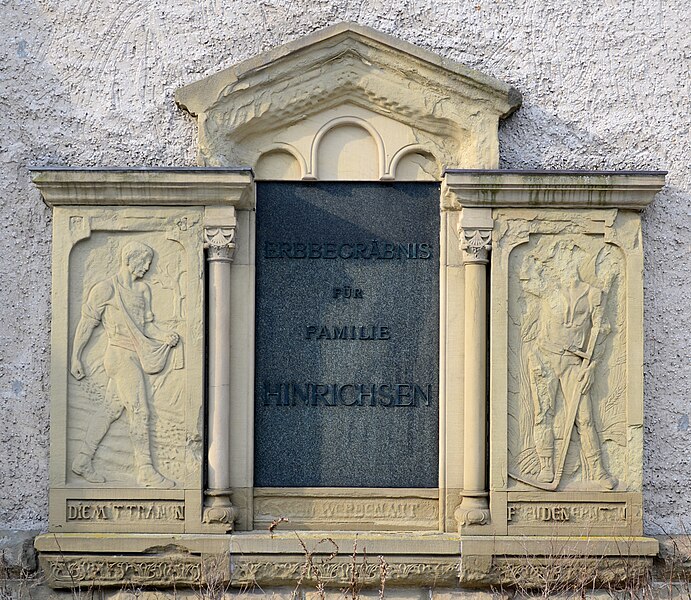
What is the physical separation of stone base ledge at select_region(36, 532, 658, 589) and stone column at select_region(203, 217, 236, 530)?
0.33 metres

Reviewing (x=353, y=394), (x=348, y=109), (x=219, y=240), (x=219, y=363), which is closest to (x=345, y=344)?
(x=353, y=394)

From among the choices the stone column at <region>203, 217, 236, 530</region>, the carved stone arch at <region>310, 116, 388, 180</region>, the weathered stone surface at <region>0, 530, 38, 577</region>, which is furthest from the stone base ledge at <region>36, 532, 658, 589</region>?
the carved stone arch at <region>310, 116, 388, 180</region>

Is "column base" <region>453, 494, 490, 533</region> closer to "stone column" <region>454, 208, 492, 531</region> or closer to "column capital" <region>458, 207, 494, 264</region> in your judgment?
"stone column" <region>454, 208, 492, 531</region>

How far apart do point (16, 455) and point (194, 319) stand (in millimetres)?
1594

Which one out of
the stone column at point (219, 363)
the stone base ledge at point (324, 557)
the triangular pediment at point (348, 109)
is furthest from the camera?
the triangular pediment at point (348, 109)

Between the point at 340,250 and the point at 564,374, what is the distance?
1766mm

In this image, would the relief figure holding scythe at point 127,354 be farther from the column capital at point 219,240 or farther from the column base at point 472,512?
the column base at point 472,512

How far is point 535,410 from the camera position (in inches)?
263

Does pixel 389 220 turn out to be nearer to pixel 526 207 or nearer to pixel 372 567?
pixel 526 207

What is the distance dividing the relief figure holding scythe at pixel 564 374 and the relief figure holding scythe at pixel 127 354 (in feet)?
8.03

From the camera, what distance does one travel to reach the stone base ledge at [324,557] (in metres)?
6.58

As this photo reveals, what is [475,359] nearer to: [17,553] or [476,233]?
[476,233]

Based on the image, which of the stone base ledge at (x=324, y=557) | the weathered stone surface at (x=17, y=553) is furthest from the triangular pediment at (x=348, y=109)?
the weathered stone surface at (x=17, y=553)

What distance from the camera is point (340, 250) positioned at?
6988 millimetres
